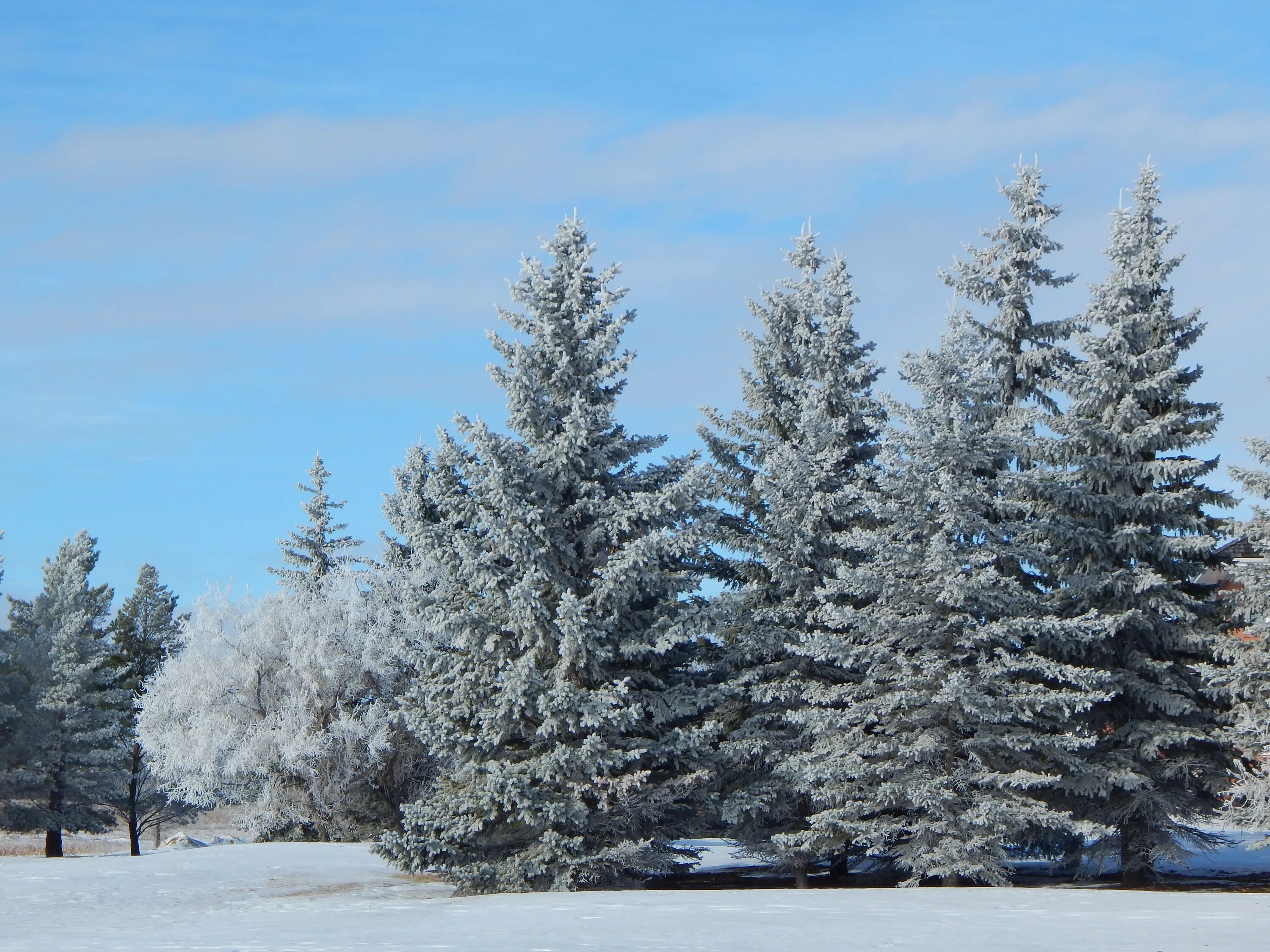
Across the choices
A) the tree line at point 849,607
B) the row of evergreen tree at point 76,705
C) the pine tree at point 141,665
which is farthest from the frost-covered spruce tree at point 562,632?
the pine tree at point 141,665

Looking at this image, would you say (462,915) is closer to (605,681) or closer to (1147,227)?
(605,681)

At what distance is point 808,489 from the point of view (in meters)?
24.6

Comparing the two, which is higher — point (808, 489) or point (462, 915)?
point (808, 489)

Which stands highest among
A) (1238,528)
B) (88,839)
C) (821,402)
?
(821,402)

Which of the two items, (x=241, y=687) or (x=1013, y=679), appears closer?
(x=1013, y=679)

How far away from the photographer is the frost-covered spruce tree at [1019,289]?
28375 mm

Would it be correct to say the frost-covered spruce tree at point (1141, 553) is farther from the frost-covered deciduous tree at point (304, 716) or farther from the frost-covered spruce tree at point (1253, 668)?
the frost-covered deciduous tree at point (304, 716)

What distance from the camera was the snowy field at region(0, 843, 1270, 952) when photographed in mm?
12805

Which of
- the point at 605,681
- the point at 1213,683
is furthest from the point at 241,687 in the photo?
the point at 1213,683

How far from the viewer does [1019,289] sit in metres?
28.2

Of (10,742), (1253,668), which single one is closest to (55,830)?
(10,742)

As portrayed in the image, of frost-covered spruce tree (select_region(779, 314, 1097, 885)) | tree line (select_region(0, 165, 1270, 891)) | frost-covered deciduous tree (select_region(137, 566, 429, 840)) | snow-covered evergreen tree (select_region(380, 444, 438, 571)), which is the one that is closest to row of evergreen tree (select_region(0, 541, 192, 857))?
frost-covered deciduous tree (select_region(137, 566, 429, 840))

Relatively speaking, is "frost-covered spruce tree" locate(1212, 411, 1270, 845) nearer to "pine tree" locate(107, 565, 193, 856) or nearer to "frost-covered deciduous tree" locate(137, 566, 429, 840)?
"frost-covered deciduous tree" locate(137, 566, 429, 840)

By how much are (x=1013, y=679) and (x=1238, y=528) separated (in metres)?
5.21
